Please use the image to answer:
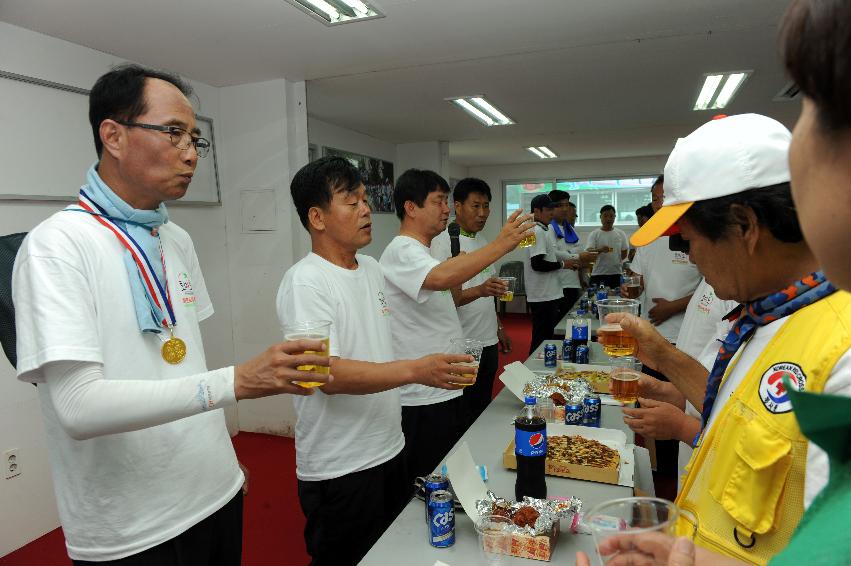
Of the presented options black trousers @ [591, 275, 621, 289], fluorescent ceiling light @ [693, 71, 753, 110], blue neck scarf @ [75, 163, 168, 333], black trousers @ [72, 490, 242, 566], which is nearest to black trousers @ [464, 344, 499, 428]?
black trousers @ [72, 490, 242, 566]

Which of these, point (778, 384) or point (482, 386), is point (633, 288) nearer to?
point (482, 386)

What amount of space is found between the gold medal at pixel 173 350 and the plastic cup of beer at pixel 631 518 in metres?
1.14

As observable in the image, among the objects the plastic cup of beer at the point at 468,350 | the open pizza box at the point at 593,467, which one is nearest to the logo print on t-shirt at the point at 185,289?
the plastic cup of beer at the point at 468,350

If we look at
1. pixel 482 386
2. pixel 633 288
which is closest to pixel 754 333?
pixel 482 386

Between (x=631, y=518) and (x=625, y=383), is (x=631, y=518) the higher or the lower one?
the higher one

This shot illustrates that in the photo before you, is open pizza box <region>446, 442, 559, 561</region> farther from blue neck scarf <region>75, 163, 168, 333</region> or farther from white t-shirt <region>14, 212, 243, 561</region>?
blue neck scarf <region>75, 163, 168, 333</region>

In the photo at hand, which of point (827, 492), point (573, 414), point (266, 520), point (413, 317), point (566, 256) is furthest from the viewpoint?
point (566, 256)

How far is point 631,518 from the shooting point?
0.77 meters

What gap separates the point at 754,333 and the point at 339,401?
1360mm

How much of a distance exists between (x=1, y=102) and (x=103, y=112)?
2.20m

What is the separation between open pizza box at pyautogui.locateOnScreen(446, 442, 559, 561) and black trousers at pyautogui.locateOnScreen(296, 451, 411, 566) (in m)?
0.54

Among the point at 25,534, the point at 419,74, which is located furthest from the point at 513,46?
the point at 25,534

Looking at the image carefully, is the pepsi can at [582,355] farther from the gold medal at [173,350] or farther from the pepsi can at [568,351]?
the gold medal at [173,350]

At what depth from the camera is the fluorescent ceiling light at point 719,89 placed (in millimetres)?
4695
